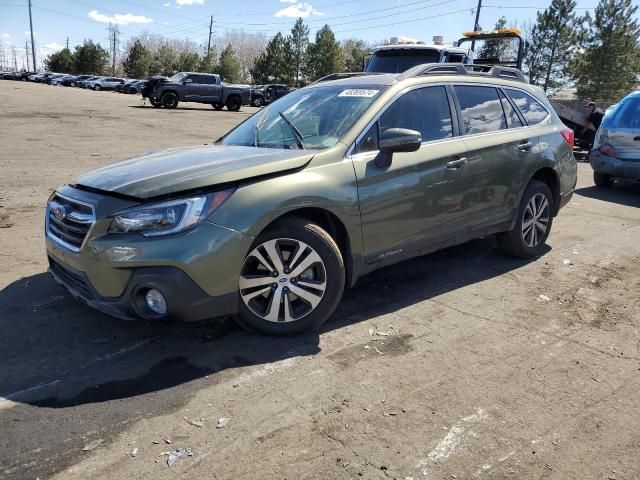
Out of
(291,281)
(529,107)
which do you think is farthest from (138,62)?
(291,281)

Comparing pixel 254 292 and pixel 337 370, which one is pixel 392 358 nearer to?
pixel 337 370

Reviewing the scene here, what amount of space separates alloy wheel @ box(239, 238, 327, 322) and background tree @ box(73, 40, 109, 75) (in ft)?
343

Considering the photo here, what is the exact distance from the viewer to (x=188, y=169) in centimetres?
354

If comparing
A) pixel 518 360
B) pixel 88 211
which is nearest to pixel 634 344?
pixel 518 360

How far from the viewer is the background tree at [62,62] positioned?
10062 centimetres

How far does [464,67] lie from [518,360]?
2.88 metres

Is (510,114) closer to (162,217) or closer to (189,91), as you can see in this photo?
(162,217)

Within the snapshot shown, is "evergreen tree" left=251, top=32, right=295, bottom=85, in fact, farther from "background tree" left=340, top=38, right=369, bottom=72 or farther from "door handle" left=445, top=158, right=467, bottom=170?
"door handle" left=445, top=158, right=467, bottom=170

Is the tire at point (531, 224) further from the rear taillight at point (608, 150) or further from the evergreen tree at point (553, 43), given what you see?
the evergreen tree at point (553, 43)

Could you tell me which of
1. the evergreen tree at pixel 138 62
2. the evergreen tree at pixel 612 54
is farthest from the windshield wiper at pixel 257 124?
the evergreen tree at pixel 138 62

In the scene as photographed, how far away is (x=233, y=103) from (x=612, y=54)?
32.1 meters

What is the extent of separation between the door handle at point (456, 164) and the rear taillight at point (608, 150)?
669cm

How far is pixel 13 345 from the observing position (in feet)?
11.5

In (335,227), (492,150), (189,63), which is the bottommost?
(335,227)
